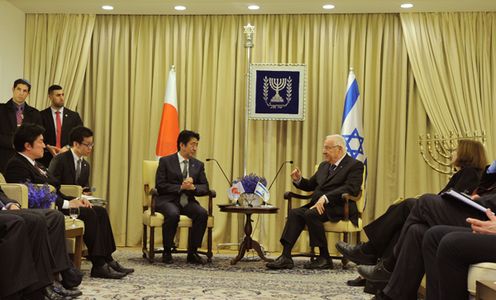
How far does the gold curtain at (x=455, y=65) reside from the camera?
8602mm

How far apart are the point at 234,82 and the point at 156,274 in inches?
127

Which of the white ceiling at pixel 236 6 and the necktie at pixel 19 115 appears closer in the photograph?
the necktie at pixel 19 115

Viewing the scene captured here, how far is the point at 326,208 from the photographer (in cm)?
727

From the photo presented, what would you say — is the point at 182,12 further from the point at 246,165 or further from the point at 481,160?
the point at 481,160

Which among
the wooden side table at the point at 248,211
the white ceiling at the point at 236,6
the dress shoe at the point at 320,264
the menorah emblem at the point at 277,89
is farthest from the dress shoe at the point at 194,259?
the white ceiling at the point at 236,6

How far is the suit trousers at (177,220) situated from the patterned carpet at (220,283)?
227 millimetres

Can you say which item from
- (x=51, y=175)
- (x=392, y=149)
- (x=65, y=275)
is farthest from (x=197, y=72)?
(x=65, y=275)

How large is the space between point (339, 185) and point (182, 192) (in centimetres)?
159

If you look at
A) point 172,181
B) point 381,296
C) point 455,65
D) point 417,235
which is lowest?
point 381,296

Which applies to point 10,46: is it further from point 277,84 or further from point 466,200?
point 466,200

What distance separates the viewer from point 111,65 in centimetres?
933

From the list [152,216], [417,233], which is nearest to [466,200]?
[417,233]

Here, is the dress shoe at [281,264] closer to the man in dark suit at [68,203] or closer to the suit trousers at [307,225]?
the suit trousers at [307,225]

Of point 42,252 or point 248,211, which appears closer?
point 42,252
